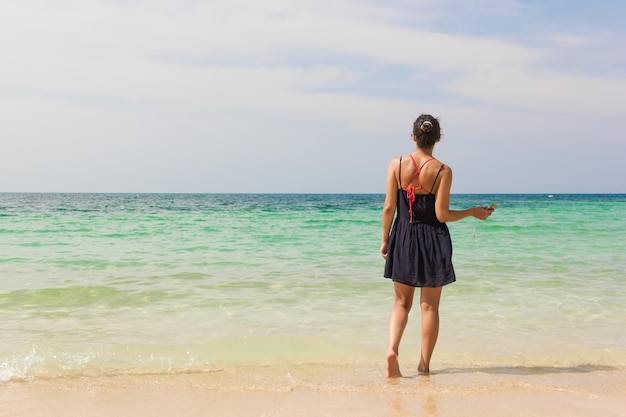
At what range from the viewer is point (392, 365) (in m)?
4.13

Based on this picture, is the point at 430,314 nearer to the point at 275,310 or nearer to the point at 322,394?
the point at 322,394

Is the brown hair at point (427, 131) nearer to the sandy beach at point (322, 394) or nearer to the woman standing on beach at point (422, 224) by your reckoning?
the woman standing on beach at point (422, 224)

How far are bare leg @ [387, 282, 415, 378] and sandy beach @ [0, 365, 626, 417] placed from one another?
103 mm

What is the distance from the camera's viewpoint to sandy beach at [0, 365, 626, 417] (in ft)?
11.1

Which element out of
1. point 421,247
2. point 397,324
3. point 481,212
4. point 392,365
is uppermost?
point 481,212

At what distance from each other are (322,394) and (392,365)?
70cm

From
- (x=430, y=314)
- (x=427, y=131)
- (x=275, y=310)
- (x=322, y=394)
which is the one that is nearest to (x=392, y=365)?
(x=430, y=314)

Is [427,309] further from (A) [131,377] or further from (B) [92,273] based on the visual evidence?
(B) [92,273]

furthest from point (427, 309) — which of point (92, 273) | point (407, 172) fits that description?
point (92, 273)

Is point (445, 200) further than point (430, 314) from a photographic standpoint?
No

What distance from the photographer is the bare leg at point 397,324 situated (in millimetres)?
4133

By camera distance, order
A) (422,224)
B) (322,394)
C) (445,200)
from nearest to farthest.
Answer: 1. (322,394)
2. (445,200)
3. (422,224)

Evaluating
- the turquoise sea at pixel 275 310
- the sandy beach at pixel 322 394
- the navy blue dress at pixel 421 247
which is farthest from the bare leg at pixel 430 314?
the turquoise sea at pixel 275 310

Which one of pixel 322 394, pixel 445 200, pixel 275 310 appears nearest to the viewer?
pixel 322 394
